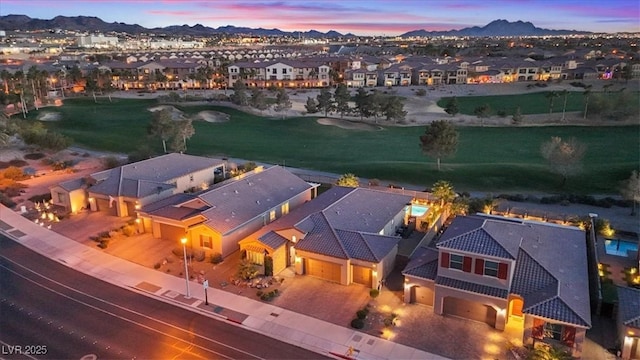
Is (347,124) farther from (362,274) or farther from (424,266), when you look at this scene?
(424,266)

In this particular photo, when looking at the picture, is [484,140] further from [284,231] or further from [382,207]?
[284,231]

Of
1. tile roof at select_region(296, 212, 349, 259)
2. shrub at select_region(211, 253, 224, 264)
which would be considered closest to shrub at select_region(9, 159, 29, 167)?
shrub at select_region(211, 253, 224, 264)

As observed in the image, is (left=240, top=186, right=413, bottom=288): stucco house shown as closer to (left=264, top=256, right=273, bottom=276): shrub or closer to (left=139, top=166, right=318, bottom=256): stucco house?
(left=264, top=256, right=273, bottom=276): shrub

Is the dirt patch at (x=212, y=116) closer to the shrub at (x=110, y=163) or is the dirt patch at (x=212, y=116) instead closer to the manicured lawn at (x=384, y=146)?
the manicured lawn at (x=384, y=146)

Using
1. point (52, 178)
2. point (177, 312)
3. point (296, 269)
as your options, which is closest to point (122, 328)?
point (177, 312)

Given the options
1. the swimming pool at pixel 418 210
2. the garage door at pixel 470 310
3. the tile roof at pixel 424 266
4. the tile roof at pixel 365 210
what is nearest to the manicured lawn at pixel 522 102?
the swimming pool at pixel 418 210

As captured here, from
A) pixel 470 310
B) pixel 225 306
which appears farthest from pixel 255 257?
pixel 470 310
